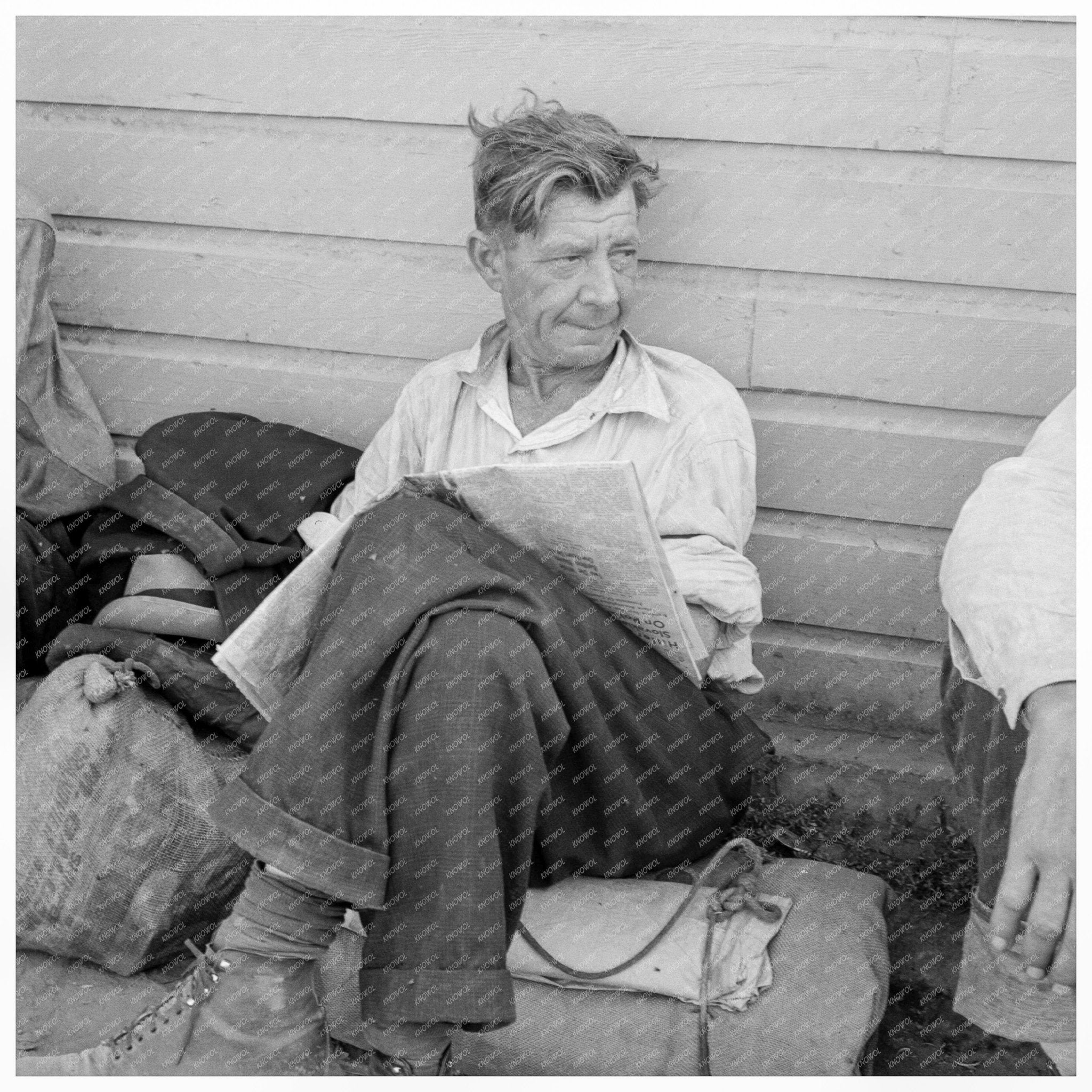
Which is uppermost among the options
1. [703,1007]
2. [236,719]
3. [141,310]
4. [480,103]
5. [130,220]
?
[480,103]

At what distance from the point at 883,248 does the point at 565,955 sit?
1.59 meters

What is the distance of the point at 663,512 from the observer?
8.55 ft

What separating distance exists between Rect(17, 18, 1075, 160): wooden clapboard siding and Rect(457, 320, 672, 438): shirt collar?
52 cm

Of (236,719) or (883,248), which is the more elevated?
(883,248)

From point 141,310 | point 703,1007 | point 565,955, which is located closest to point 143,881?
point 565,955

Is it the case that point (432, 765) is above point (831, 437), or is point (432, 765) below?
below

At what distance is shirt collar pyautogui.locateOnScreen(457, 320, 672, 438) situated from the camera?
2.69 meters

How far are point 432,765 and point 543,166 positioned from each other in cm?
119

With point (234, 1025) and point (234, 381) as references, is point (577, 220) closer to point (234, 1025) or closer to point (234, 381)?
point (234, 381)

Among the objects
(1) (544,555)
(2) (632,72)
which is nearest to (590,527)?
(1) (544,555)

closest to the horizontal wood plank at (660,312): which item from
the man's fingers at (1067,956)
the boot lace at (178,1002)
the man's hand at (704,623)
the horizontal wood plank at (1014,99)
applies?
the horizontal wood plank at (1014,99)

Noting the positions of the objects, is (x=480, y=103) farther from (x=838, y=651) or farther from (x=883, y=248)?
(x=838, y=651)

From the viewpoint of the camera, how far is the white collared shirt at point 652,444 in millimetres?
2566

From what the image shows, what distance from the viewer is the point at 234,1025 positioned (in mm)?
2131
